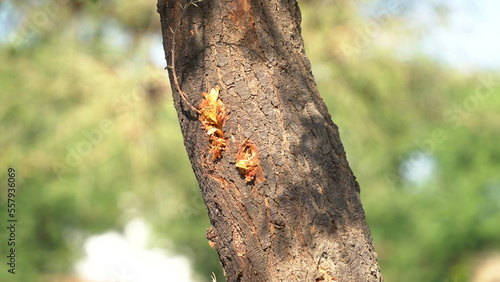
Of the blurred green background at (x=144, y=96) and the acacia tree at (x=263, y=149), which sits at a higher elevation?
the blurred green background at (x=144, y=96)

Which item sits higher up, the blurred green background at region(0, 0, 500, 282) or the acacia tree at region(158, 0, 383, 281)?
the blurred green background at region(0, 0, 500, 282)

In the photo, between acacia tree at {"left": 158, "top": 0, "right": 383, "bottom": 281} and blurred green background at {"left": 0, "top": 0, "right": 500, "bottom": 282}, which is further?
blurred green background at {"left": 0, "top": 0, "right": 500, "bottom": 282}

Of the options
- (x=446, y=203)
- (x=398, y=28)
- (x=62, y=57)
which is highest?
(x=446, y=203)

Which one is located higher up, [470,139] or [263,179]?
[470,139]

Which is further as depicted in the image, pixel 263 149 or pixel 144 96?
pixel 144 96

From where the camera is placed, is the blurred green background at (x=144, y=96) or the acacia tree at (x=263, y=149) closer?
the acacia tree at (x=263, y=149)

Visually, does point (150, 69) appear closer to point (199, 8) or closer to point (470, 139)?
point (199, 8)

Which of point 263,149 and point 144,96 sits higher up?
point 144,96

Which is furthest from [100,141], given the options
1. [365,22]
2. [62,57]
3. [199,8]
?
[199,8]
